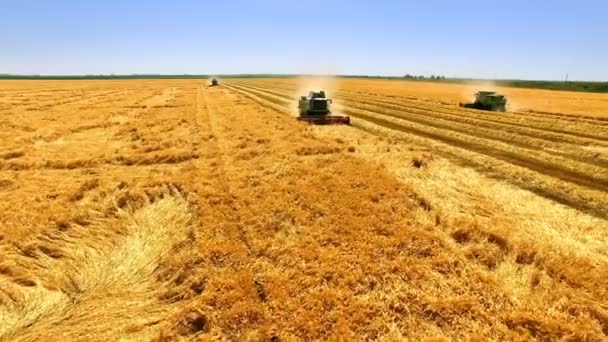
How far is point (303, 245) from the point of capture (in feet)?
29.7

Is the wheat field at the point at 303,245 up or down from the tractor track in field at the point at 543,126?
down

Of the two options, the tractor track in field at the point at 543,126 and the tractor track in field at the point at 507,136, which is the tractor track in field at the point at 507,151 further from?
the tractor track in field at the point at 543,126

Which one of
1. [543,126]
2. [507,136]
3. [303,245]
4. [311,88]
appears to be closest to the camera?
[303,245]

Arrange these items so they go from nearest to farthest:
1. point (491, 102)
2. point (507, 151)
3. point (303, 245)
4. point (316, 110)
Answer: point (303, 245), point (507, 151), point (316, 110), point (491, 102)

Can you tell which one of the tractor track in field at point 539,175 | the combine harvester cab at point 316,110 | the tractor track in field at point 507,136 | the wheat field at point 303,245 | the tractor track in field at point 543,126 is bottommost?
the wheat field at point 303,245

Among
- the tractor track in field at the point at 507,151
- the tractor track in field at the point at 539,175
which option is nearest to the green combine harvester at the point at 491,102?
the tractor track in field at the point at 507,151

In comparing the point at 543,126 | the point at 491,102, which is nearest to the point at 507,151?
the point at 543,126

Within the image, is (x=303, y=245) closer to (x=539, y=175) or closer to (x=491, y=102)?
(x=539, y=175)

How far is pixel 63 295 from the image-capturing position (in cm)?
771

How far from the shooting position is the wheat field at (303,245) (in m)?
6.62

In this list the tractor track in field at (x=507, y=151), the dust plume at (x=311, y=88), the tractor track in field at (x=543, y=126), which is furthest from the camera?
the dust plume at (x=311, y=88)

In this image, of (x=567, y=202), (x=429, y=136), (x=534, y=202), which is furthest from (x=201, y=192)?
(x=429, y=136)

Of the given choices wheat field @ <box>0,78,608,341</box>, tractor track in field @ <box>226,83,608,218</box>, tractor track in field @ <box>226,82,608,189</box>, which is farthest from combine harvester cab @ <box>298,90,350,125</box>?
wheat field @ <box>0,78,608,341</box>

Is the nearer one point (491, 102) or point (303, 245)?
point (303, 245)
